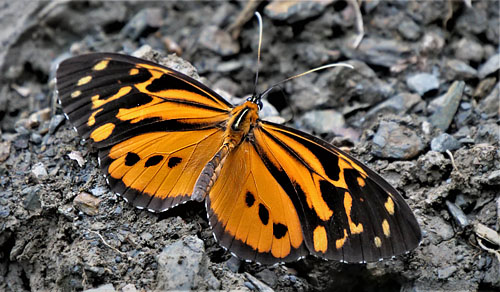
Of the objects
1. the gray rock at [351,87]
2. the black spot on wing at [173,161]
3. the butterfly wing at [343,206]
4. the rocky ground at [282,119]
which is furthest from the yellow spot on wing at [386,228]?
the gray rock at [351,87]

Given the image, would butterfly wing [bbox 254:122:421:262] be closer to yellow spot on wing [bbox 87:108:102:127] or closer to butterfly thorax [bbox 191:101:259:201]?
butterfly thorax [bbox 191:101:259:201]

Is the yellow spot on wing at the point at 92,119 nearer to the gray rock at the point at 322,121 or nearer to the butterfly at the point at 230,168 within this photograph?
the butterfly at the point at 230,168

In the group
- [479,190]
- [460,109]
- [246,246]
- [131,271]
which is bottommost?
[131,271]

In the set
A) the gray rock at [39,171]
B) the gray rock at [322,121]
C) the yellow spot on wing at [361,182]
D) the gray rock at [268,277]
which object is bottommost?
the gray rock at [268,277]

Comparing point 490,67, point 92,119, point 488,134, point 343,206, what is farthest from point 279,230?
point 490,67

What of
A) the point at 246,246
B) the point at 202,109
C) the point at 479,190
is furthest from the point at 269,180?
the point at 479,190

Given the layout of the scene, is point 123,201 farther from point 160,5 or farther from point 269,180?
point 160,5
